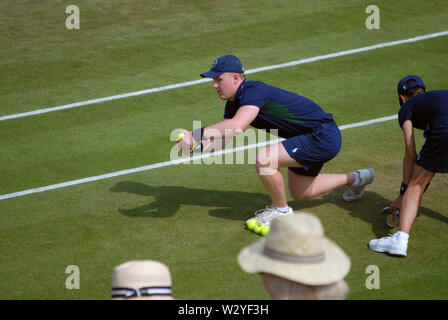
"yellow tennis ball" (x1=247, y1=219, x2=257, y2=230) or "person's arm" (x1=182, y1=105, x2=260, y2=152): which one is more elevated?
"person's arm" (x1=182, y1=105, x2=260, y2=152)

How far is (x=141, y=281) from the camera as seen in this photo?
370cm

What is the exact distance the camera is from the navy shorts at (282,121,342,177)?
7.37 m

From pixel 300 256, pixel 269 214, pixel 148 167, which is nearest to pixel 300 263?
pixel 300 256

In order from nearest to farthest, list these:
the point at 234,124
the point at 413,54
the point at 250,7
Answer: the point at 234,124 → the point at 413,54 → the point at 250,7

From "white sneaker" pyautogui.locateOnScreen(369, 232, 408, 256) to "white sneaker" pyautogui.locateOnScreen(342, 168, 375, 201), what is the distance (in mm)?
1101

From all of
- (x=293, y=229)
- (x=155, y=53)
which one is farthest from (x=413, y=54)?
(x=293, y=229)

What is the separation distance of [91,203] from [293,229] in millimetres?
5144

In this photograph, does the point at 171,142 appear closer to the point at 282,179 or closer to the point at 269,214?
the point at 269,214

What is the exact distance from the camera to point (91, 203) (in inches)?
324

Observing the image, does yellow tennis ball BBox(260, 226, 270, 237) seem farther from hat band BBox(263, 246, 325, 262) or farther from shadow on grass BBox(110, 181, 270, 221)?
hat band BBox(263, 246, 325, 262)

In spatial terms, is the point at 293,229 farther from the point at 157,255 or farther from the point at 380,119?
the point at 380,119

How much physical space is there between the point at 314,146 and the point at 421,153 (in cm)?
120

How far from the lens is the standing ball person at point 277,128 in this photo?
7215 millimetres

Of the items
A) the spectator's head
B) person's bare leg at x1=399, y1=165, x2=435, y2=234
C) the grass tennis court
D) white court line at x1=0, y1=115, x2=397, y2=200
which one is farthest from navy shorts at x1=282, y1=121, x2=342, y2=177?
the spectator's head
